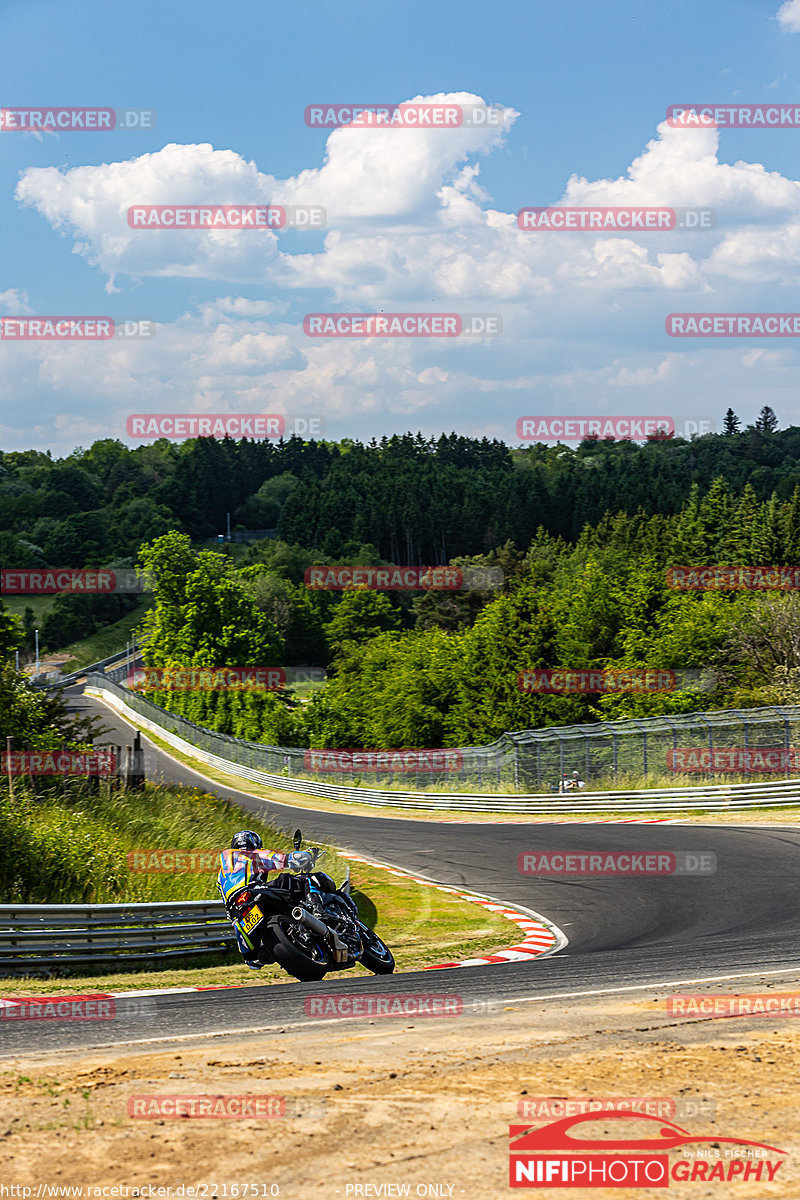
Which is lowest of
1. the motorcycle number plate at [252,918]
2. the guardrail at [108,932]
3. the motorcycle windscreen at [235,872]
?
the guardrail at [108,932]

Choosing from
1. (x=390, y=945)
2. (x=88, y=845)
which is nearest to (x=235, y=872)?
(x=390, y=945)

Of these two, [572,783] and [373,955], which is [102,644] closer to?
[572,783]

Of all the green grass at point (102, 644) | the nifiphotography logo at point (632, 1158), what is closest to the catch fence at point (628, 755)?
the nifiphotography logo at point (632, 1158)

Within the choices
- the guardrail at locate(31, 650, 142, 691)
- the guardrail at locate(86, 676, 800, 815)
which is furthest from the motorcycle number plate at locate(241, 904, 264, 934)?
the guardrail at locate(31, 650, 142, 691)

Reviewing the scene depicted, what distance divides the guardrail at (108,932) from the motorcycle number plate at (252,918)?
94.9 inches

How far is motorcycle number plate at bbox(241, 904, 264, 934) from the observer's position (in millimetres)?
9109

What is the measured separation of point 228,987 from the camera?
399 inches

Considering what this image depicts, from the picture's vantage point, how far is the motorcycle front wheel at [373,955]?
A: 9.55m

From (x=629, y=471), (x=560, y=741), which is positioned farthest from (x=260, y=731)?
(x=629, y=471)

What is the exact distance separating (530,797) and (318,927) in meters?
25.3

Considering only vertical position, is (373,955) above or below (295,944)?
below

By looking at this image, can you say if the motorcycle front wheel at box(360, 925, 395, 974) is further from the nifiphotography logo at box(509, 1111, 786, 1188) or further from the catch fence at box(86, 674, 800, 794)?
the catch fence at box(86, 674, 800, 794)

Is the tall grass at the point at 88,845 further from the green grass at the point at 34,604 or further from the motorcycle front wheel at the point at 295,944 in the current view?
the green grass at the point at 34,604

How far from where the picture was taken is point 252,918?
30.0 ft
